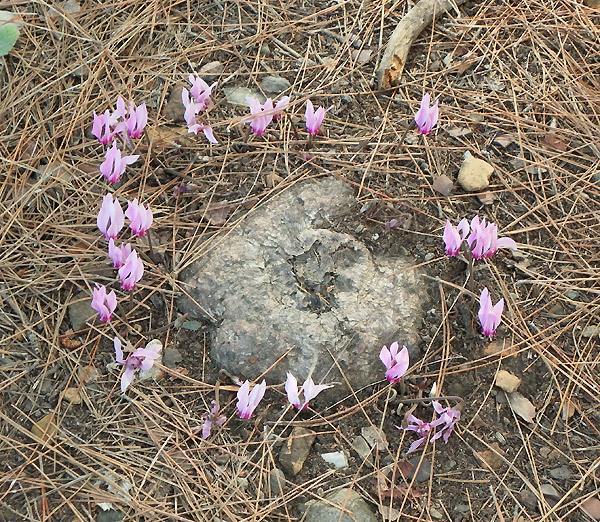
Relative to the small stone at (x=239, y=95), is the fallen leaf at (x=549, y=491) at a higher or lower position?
lower

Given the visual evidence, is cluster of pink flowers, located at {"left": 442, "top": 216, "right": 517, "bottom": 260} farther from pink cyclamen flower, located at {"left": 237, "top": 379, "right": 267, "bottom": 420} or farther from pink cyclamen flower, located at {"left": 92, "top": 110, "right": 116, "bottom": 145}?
pink cyclamen flower, located at {"left": 92, "top": 110, "right": 116, "bottom": 145}

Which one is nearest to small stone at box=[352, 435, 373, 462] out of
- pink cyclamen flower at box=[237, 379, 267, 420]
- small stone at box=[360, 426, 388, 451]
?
small stone at box=[360, 426, 388, 451]

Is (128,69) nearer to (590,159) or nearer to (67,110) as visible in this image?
(67,110)

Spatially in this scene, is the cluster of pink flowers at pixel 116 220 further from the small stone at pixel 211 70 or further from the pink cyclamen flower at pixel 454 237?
the pink cyclamen flower at pixel 454 237

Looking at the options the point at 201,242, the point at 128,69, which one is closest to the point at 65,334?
the point at 201,242

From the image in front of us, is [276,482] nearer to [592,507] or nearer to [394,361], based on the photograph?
[394,361]

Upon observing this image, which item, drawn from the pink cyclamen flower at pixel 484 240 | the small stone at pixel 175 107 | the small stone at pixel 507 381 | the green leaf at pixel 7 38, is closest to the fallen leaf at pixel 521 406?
the small stone at pixel 507 381

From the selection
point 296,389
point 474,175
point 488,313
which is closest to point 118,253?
point 296,389
